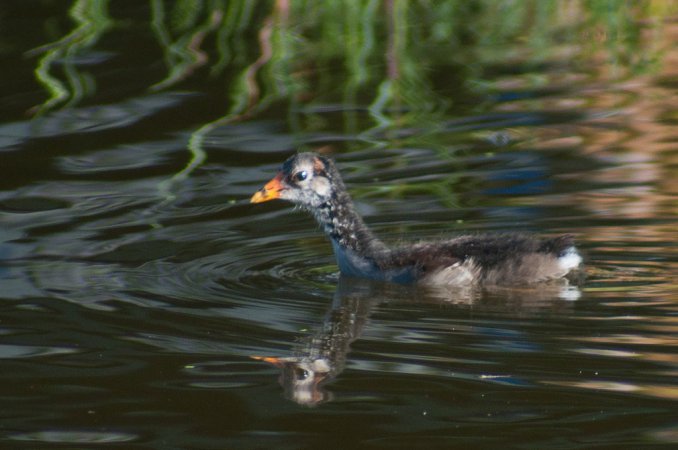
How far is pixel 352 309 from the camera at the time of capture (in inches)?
325

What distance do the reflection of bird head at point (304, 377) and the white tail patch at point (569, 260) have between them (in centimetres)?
200

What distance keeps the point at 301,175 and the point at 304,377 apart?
9.30 ft

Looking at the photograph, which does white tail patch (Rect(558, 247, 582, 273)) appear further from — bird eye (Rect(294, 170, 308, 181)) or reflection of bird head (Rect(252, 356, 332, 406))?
reflection of bird head (Rect(252, 356, 332, 406))

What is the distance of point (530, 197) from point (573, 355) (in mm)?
3590

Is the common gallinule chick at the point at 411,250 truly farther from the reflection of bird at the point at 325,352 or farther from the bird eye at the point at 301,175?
the reflection of bird at the point at 325,352

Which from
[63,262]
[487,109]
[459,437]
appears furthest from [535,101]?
[459,437]

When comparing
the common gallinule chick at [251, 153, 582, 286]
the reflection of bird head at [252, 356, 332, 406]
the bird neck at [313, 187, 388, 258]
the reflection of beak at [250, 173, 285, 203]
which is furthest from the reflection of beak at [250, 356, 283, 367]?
the reflection of beak at [250, 173, 285, 203]

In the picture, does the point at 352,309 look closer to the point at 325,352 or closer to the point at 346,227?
the point at 325,352

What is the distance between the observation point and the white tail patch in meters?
8.54

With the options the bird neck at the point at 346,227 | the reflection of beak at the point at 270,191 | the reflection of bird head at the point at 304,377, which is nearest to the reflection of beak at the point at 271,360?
the reflection of bird head at the point at 304,377

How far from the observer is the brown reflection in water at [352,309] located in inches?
265

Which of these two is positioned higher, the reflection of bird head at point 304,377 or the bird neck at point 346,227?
the reflection of bird head at point 304,377

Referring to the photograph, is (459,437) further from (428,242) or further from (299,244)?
(299,244)

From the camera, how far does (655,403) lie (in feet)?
20.3
